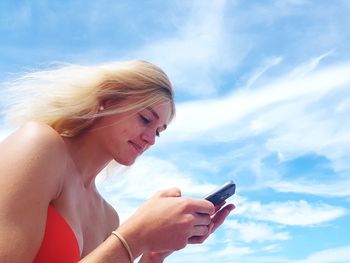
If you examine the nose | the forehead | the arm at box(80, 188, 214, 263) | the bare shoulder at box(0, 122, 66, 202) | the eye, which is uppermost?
the forehead

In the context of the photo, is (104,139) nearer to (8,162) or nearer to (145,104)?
(145,104)

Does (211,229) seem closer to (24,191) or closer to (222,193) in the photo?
(222,193)

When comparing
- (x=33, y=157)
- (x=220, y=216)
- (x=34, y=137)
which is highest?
(x=34, y=137)

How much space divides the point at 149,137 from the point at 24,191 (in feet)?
4.37

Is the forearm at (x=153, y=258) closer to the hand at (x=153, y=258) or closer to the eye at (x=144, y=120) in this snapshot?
the hand at (x=153, y=258)

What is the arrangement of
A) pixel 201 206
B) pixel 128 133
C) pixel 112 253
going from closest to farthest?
pixel 112 253, pixel 201 206, pixel 128 133

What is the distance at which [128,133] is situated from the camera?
13.3 ft

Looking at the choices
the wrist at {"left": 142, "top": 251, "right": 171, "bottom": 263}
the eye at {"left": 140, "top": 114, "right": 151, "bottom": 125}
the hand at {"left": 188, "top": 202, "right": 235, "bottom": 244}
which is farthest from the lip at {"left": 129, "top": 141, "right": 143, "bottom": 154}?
the hand at {"left": 188, "top": 202, "right": 235, "bottom": 244}

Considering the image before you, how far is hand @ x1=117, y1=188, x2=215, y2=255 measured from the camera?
2.89 metres

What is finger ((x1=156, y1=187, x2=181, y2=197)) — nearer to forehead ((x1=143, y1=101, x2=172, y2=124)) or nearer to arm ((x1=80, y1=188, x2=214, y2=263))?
arm ((x1=80, y1=188, x2=214, y2=263))

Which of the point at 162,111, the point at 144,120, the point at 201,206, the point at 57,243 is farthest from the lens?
the point at 162,111

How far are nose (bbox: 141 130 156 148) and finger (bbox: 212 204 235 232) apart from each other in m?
0.95

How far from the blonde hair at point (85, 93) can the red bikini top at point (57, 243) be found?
839 mm

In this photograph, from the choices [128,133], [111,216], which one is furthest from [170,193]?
[111,216]
